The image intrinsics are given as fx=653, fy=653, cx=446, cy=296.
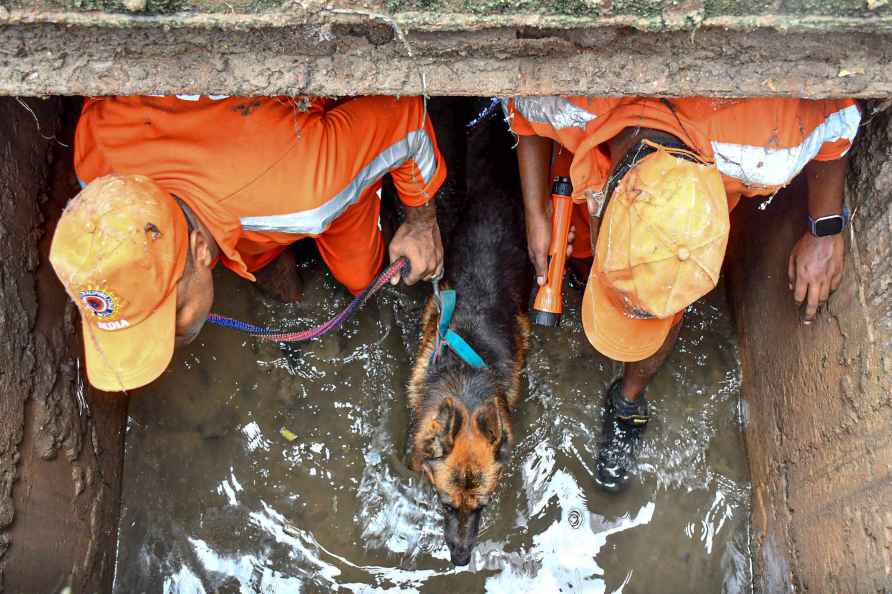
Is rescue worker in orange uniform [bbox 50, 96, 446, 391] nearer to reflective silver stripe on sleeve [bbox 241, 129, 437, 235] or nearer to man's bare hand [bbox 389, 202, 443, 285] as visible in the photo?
reflective silver stripe on sleeve [bbox 241, 129, 437, 235]

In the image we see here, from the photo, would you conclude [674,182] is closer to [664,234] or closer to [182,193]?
[664,234]

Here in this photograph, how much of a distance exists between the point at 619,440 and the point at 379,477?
1528 mm

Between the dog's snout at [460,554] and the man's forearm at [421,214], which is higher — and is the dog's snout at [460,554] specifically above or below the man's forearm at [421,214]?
below

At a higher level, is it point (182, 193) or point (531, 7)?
point (531, 7)

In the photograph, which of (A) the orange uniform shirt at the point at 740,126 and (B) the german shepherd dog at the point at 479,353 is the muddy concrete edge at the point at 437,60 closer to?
(A) the orange uniform shirt at the point at 740,126

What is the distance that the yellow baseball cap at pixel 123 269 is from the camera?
245 cm

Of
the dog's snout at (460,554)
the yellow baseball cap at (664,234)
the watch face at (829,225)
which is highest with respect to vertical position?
the watch face at (829,225)

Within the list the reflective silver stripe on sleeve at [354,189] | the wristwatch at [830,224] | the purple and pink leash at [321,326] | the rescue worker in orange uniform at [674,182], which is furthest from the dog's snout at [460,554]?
the wristwatch at [830,224]

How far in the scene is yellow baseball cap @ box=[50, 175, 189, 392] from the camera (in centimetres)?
245

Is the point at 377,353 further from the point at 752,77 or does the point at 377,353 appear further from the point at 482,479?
the point at 752,77

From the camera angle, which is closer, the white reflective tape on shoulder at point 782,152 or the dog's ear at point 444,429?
the white reflective tape on shoulder at point 782,152

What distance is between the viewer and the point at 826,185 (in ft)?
9.89

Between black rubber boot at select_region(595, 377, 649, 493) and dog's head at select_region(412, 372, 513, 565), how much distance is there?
2.41 ft

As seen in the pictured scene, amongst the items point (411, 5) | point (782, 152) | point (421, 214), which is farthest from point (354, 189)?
point (782, 152)
